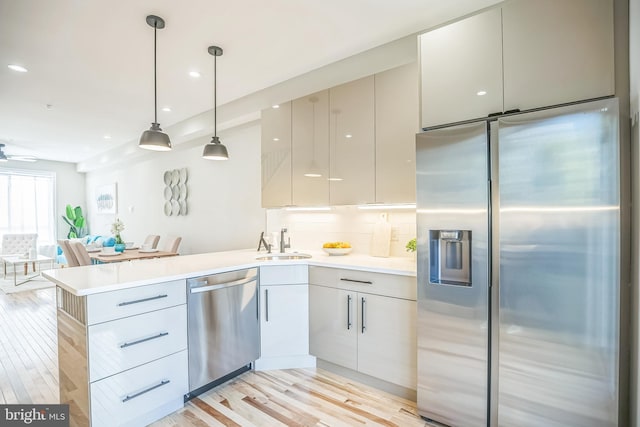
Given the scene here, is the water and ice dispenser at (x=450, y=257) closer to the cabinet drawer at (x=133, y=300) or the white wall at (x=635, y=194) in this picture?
the white wall at (x=635, y=194)

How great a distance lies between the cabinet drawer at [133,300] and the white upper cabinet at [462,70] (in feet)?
6.37

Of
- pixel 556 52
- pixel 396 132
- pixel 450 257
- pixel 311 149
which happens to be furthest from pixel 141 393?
pixel 556 52

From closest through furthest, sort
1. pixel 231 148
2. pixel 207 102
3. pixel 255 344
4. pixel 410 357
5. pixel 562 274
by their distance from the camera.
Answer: pixel 562 274, pixel 410 357, pixel 255 344, pixel 207 102, pixel 231 148

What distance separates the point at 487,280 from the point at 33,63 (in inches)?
168

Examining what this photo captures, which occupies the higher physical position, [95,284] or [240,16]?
[240,16]

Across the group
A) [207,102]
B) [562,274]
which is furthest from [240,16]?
[562,274]

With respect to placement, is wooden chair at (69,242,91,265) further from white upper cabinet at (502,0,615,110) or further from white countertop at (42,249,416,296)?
white upper cabinet at (502,0,615,110)

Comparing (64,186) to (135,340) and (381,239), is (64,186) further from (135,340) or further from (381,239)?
(381,239)

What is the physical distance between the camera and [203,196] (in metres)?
4.86

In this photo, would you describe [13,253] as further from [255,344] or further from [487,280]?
[487,280]

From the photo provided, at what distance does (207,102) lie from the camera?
3973 mm

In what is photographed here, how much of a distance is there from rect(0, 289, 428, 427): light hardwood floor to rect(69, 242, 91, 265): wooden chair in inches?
61.9

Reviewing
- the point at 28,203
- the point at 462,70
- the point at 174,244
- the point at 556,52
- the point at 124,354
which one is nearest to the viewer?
the point at 556,52

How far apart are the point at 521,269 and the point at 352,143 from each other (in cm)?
158
